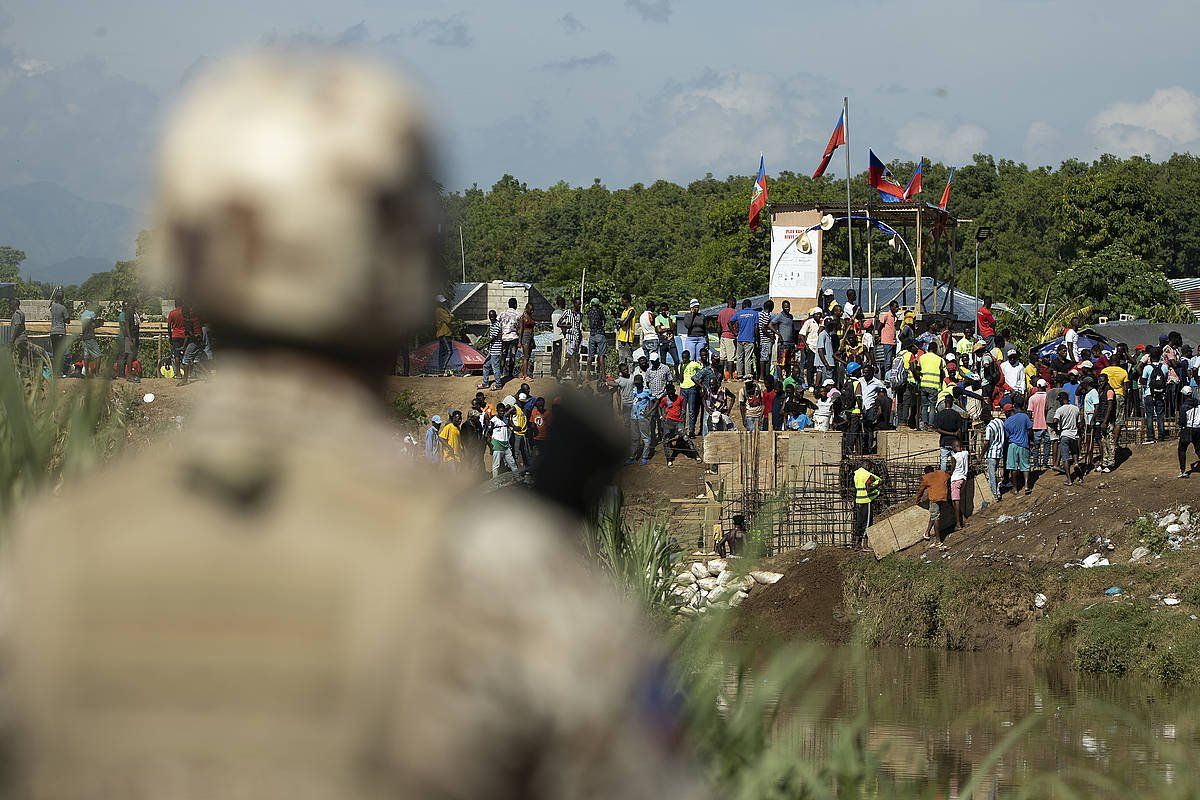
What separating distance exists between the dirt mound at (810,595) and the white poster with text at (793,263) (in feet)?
51.4

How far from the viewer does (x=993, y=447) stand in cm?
→ 2242

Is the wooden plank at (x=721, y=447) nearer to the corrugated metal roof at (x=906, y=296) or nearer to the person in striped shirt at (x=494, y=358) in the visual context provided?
the person in striped shirt at (x=494, y=358)

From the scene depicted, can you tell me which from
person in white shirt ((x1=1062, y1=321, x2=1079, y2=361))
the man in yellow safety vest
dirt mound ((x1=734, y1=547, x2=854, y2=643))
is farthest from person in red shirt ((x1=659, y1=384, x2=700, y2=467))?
person in white shirt ((x1=1062, y1=321, x2=1079, y2=361))

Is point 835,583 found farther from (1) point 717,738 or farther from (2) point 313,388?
(2) point 313,388

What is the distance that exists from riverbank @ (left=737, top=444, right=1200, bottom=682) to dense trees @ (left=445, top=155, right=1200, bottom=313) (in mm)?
24203

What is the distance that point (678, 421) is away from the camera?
79.5 feet

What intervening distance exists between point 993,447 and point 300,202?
22.4 m

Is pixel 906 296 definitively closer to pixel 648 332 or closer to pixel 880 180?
pixel 880 180

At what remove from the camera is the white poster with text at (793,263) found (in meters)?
39.1

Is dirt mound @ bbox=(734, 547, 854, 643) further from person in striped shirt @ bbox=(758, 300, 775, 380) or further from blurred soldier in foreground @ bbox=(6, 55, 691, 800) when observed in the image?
blurred soldier in foreground @ bbox=(6, 55, 691, 800)

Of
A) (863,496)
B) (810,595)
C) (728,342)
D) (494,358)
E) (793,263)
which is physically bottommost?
(810,595)

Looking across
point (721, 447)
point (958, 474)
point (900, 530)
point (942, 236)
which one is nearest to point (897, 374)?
point (958, 474)

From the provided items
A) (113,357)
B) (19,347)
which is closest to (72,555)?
(113,357)

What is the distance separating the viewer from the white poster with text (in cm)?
3912
